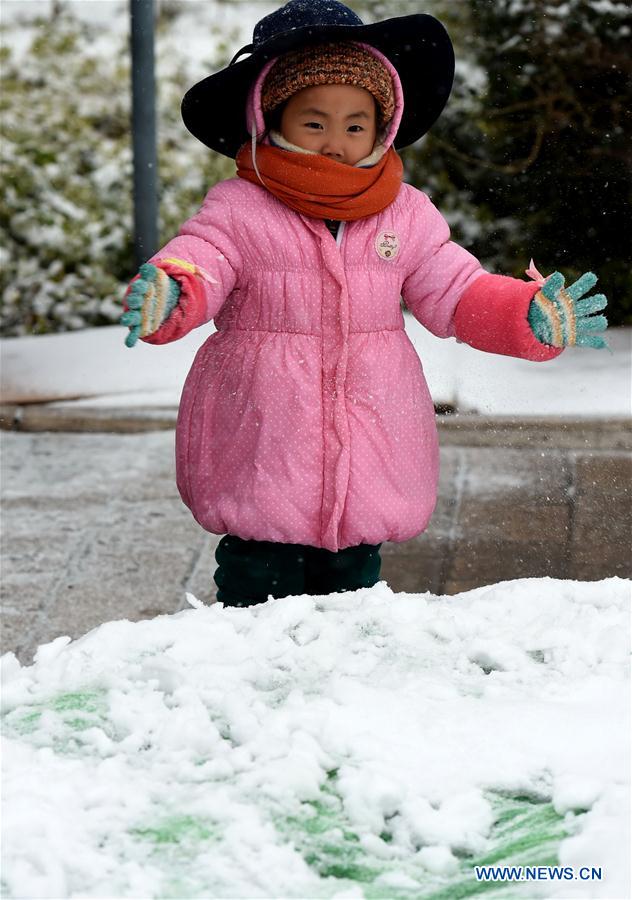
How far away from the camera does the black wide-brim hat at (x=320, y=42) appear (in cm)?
246

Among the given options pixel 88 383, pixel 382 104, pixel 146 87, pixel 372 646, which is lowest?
pixel 88 383

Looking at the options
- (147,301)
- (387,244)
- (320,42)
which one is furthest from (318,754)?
(320,42)

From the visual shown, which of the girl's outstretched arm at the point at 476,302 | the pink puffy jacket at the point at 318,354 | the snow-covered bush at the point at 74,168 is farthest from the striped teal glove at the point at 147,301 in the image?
the snow-covered bush at the point at 74,168

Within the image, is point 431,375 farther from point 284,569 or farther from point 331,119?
point 331,119

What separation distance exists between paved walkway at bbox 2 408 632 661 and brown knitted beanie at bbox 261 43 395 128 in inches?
60.6

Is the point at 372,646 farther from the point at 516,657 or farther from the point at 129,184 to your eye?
the point at 129,184

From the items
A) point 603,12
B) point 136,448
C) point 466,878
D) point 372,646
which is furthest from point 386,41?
point 603,12

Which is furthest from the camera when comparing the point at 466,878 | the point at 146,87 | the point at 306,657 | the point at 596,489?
the point at 146,87

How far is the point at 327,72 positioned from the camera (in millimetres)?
2459

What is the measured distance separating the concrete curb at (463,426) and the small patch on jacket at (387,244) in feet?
7.82

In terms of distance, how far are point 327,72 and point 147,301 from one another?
1.87ft

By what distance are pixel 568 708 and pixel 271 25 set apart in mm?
1661

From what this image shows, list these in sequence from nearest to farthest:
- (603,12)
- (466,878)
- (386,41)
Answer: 1. (466,878)
2. (386,41)
3. (603,12)

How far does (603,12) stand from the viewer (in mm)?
6074
